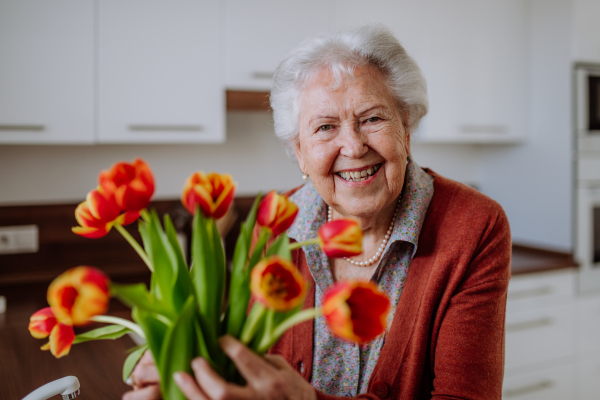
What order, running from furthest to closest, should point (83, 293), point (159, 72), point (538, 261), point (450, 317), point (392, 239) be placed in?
point (538, 261)
point (159, 72)
point (392, 239)
point (450, 317)
point (83, 293)

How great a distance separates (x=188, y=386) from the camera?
1.63ft

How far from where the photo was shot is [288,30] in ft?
6.91

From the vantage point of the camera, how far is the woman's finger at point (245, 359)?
50cm

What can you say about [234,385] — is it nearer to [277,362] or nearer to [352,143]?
[277,362]

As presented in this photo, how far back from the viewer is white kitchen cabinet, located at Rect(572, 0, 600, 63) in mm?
2293

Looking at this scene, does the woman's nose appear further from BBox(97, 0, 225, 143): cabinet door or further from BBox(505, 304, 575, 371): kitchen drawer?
BBox(505, 304, 575, 371): kitchen drawer

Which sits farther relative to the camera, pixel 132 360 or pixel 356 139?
pixel 356 139

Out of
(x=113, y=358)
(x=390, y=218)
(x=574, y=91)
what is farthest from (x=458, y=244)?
(x=574, y=91)

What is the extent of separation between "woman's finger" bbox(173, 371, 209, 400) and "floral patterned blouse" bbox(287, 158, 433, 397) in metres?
0.62

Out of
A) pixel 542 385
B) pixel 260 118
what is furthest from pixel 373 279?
pixel 542 385

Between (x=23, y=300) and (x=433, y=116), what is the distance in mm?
1986

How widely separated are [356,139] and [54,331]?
66 centimetres

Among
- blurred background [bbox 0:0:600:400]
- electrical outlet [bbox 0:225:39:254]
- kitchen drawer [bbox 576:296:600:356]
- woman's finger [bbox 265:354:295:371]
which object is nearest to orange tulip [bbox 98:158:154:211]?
woman's finger [bbox 265:354:295:371]

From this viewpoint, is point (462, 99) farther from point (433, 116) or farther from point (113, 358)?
point (113, 358)
